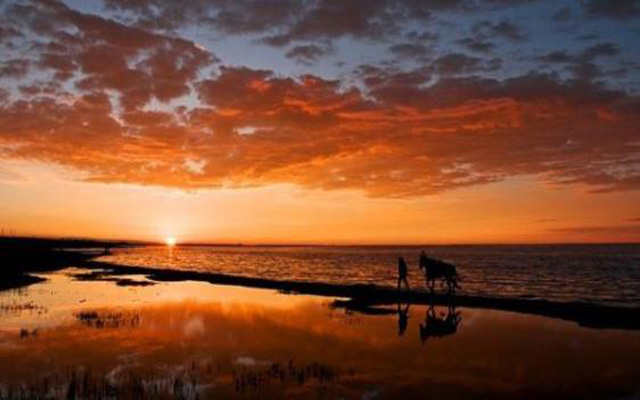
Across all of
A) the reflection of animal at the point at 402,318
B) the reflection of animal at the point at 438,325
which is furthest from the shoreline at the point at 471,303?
the reflection of animal at the point at 438,325

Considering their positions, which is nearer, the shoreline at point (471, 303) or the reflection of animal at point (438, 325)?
the reflection of animal at point (438, 325)

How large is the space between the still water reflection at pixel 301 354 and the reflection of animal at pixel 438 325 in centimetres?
6

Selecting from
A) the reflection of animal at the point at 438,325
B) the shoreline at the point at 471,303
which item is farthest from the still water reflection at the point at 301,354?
the shoreline at the point at 471,303

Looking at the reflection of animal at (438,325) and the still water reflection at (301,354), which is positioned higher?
the still water reflection at (301,354)

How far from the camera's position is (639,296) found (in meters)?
51.2

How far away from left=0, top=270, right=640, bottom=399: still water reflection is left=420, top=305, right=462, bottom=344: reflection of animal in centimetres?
6

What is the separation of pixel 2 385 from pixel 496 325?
2263cm

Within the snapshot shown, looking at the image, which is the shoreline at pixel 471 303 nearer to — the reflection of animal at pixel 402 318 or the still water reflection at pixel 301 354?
the reflection of animal at pixel 402 318

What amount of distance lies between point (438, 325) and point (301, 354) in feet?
34.2

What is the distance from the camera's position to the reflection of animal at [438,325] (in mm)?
26328

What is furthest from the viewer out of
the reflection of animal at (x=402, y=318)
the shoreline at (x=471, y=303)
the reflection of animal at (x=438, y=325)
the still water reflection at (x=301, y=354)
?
the shoreline at (x=471, y=303)

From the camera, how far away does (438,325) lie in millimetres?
29062

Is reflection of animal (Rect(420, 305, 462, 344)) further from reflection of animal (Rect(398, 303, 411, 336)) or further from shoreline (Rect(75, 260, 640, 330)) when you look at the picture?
shoreline (Rect(75, 260, 640, 330))

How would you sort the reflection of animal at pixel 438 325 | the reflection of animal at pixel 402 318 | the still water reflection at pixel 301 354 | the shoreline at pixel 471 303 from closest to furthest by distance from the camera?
the still water reflection at pixel 301 354 < the reflection of animal at pixel 438 325 < the reflection of animal at pixel 402 318 < the shoreline at pixel 471 303
